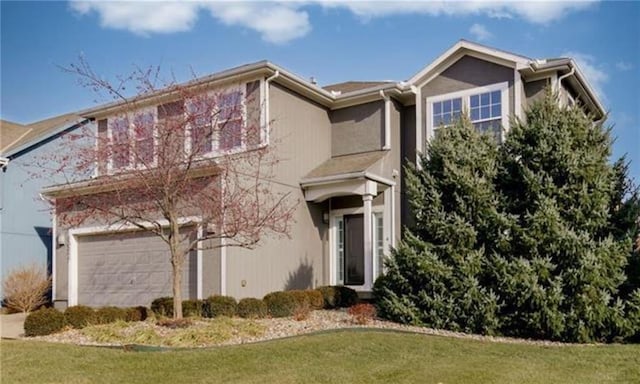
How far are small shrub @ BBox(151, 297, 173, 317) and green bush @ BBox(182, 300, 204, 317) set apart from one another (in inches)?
11.1

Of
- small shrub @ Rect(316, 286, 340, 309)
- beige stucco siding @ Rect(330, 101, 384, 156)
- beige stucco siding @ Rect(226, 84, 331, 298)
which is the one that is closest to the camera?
small shrub @ Rect(316, 286, 340, 309)

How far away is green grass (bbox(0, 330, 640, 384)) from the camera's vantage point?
281 inches

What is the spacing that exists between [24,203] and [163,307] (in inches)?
429

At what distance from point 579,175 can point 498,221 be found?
1.54m

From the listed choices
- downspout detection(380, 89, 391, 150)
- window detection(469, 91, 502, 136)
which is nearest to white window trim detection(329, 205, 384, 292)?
downspout detection(380, 89, 391, 150)

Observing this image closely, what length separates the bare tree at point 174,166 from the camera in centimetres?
1134

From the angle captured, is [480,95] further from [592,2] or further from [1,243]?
[1,243]

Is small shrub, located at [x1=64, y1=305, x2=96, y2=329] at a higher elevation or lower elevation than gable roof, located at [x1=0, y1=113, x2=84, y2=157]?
lower

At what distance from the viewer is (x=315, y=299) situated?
13.1 meters

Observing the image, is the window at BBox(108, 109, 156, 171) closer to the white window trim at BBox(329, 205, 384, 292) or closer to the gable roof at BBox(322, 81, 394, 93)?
the white window trim at BBox(329, 205, 384, 292)

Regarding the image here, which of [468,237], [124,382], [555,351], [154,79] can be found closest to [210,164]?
[154,79]

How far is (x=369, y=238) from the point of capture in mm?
14539

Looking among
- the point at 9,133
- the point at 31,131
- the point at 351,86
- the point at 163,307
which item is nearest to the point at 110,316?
the point at 163,307

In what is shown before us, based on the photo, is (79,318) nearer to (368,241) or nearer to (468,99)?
(368,241)
